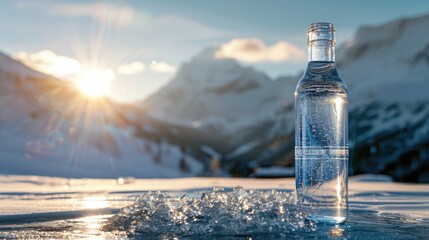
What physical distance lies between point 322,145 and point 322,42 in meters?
0.77

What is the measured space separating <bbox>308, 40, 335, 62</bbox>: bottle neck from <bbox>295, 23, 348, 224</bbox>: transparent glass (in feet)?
0.18

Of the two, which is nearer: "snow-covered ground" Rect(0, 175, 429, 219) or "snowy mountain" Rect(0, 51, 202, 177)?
"snow-covered ground" Rect(0, 175, 429, 219)

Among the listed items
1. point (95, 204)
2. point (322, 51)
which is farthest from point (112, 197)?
point (322, 51)

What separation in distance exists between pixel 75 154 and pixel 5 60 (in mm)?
34018

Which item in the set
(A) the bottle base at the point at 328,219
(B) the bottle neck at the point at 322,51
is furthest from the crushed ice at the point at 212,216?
(B) the bottle neck at the point at 322,51

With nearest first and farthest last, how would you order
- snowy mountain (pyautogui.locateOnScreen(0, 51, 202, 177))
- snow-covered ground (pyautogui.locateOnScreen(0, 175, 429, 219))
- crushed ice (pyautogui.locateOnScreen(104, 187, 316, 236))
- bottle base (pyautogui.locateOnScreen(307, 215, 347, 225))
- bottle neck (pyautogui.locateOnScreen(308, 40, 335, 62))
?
crushed ice (pyautogui.locateOnScreen(104, 187, 316, 236)) < bottle base (pyautogui.locateOnScreen(307, 215, 347, 225)) < bottle neck (pyautogui.locateOnScreen(308, 40, 335, 62)) < snow-covered ground (pyautogui.locateOnScreen(0, 175, 429, 219)) < snowy mountain (pyautogui.locateOnScreen(0, 51, 202, 177))

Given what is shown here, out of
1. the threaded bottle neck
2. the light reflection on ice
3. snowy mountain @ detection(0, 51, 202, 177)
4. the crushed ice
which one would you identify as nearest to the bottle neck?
the threaded bottle neck

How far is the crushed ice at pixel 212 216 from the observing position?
3.14 m

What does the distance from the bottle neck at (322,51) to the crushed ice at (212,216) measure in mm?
1071

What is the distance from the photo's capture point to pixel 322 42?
3928mm

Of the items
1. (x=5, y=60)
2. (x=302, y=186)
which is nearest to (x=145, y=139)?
(x=5, y=60)

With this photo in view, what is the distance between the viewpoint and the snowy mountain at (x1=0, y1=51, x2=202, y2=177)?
81.5 m

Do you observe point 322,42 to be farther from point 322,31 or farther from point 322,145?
point 322,145

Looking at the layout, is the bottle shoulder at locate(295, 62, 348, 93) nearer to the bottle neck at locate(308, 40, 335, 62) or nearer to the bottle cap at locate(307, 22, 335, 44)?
the bottle neck at locate(308, 40, 335, 62)
